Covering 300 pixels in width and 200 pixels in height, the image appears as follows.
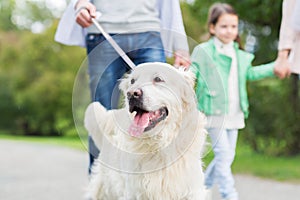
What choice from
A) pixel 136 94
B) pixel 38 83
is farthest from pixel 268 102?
pixel 38 83

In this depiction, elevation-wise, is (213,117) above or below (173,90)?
below

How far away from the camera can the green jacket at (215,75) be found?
3973 mm

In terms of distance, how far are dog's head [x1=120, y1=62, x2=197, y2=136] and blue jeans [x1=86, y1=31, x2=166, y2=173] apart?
0.64 m

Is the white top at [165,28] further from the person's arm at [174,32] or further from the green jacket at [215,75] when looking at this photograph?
the green jacket at [215,75]

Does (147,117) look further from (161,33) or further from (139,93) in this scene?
(161,33)

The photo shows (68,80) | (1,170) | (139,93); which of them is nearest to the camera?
(139,93)

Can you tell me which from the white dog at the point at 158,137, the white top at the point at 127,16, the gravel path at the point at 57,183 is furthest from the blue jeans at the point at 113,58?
the gravel path at the point at 57,183

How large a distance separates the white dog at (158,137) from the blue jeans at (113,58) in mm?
368

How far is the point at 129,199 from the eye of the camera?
3.71 meters

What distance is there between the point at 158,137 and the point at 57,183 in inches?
200

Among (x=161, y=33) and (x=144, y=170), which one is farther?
(x=161, y=33)

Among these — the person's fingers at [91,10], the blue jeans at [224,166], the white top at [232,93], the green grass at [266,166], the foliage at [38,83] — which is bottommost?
the foliage at [38,83]

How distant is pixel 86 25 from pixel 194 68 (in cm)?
78

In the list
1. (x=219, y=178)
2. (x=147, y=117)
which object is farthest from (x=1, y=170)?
(x=147, y=117)
